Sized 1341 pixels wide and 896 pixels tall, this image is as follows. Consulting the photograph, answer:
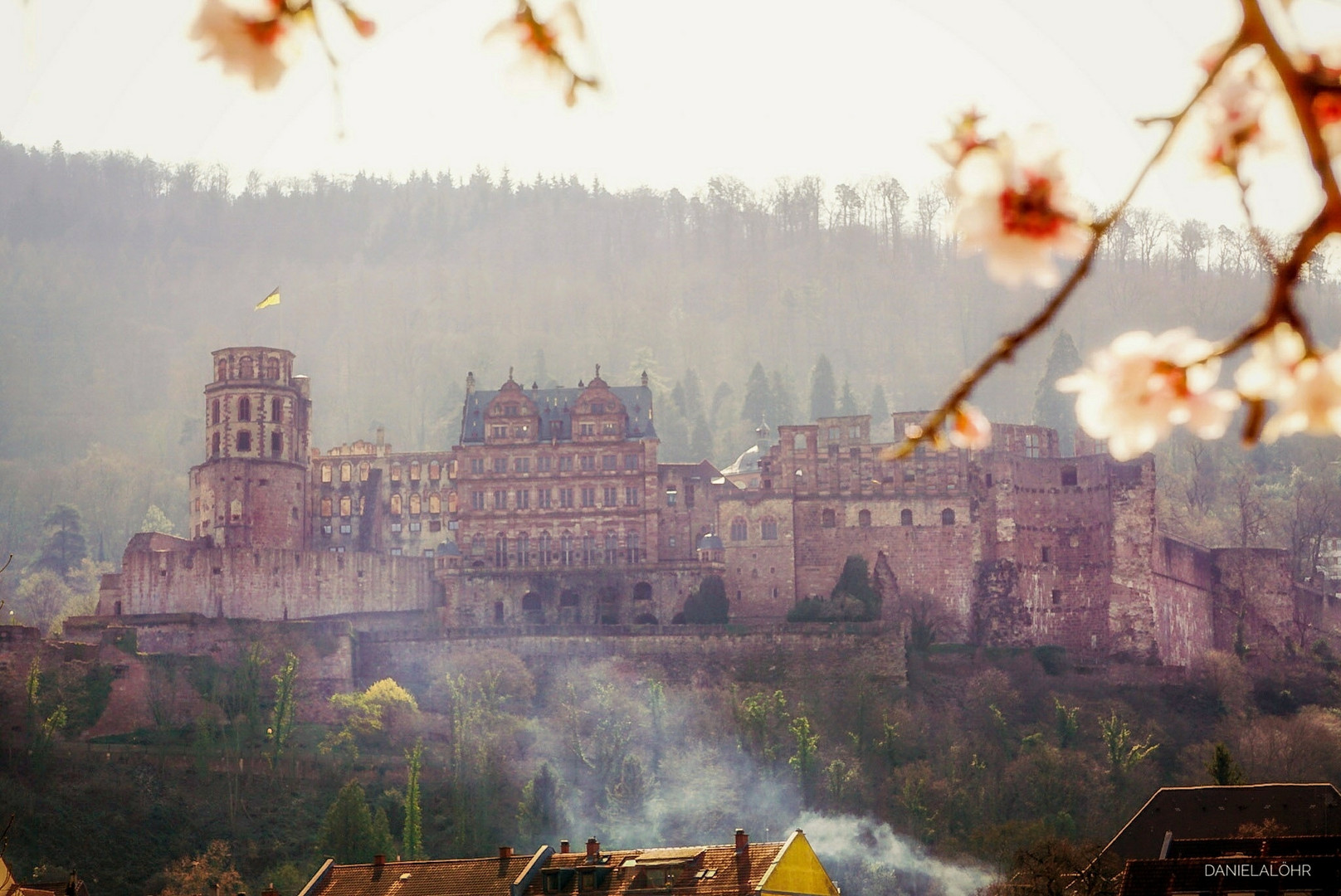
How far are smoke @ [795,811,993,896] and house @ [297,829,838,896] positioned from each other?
12.1 meters

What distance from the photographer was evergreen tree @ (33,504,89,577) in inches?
5153

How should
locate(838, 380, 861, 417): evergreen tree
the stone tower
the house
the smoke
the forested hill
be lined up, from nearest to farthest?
the house, the smoke, the stone tower, locate(838, 380, 861, 417): evergreen tree, the forested hill

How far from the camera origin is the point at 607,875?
164ft

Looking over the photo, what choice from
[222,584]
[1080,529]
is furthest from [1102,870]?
[222,584]

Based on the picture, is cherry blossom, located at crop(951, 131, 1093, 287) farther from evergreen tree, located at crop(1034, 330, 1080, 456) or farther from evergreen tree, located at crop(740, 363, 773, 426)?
evergreen tree, located at crop(740, 363, 773, 426)

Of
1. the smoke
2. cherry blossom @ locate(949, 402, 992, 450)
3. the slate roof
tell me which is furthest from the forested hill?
cherry blossom @ locate(949, 402, 992, 450)

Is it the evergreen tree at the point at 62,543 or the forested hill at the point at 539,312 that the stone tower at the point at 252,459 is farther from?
the forested hill at the point at 539,312

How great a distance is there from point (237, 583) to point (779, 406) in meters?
54.4

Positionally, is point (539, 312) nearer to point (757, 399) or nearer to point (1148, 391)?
point (757, 399)

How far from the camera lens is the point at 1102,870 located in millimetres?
48438

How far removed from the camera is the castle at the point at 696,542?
272 ft

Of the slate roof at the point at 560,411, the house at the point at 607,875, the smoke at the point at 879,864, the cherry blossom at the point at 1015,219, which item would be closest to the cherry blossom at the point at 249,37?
the cherry blossom at the point at 1015,219

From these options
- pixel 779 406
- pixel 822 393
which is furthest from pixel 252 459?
pixel 779 406

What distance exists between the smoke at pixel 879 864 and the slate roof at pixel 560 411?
76.3ft
